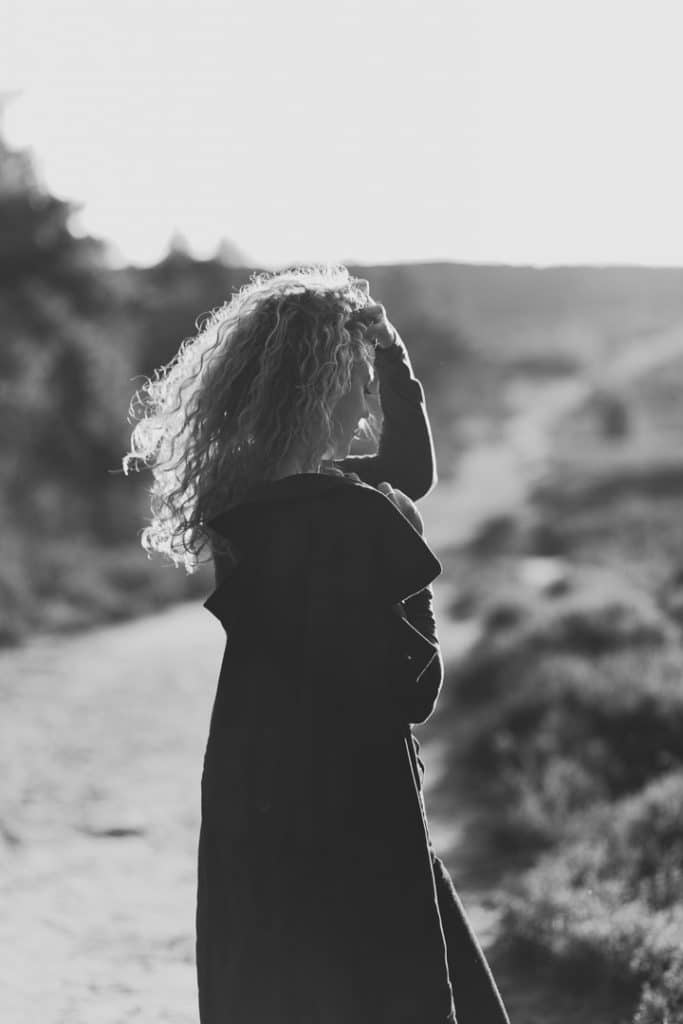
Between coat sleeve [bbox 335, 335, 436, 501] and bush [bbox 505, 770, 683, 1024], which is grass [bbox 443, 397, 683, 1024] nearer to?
bush [bbox 505, 770, 683, 1024]

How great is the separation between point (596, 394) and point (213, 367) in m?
44.5

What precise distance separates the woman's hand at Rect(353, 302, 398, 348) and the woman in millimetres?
28

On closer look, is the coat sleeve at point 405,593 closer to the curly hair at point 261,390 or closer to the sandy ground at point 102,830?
the curly hair at point 261,390

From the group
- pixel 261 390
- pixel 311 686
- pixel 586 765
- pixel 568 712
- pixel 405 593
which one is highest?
pixel 568 712

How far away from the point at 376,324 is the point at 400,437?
316 millimetres

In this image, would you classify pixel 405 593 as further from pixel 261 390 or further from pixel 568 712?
pixel 568 712

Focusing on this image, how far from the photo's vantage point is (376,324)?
2342mm

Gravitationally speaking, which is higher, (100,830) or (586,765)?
(586,765)

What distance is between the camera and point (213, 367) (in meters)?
2.26

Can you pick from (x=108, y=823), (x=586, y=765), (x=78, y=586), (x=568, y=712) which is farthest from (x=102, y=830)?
(x=78, y=586)

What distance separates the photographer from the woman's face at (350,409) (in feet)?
7.48

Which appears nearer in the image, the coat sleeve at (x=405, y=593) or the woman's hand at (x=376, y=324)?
the coat sleeve at (x=405, y=593)

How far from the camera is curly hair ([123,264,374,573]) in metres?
2.19

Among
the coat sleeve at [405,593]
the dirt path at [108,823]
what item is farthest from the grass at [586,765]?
the coat sleeve at [405,593]
